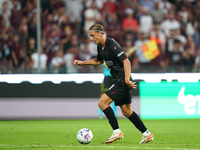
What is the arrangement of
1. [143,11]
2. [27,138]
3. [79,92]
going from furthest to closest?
[143,11] < [79,92] < [27,138]

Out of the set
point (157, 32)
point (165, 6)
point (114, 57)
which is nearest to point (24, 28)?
point (157, 32)

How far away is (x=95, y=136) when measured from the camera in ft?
26.6

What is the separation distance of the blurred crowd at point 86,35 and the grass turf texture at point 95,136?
236 cm

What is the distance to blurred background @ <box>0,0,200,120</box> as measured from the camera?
1201 cm

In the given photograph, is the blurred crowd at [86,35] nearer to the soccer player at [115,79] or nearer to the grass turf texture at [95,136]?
the grass turf texture at [95,136]

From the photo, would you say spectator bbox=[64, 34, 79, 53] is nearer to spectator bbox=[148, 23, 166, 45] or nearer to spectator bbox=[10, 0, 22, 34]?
spectator bbox=[10, 0, 22, 34]

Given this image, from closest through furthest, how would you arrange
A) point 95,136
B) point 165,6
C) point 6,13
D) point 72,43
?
point 95,136 < point 72,43 < point 6,13 < point 165,6

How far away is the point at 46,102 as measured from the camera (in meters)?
12.1

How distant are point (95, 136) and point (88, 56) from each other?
627 cm

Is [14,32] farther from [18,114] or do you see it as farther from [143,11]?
[143,11]

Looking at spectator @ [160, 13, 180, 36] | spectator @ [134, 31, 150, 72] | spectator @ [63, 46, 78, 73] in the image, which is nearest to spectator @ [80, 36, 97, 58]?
spectator @ [63, 46, 78, 73]

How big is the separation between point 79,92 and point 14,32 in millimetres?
3931

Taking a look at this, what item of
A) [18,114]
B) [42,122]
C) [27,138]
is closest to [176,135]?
[27,138]

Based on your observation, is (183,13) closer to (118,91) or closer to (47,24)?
(47,24)
